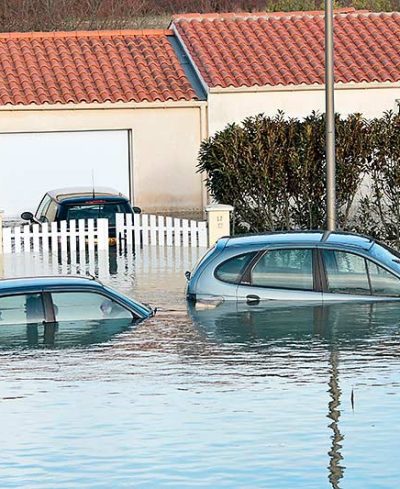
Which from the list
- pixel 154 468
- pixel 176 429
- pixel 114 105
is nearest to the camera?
pixel 154 468

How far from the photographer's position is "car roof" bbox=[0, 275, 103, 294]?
1742 centimetres

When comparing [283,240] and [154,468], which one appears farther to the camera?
[283,240]

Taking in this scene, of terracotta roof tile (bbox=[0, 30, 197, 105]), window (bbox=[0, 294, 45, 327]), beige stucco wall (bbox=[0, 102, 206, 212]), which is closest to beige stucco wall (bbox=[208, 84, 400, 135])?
beige stucco wall (bbox=[0, 102, 206, 212])

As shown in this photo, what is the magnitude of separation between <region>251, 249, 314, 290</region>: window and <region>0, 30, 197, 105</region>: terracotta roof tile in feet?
54.0

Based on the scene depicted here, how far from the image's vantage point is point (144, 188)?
34438mm

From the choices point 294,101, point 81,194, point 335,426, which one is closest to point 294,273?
point 335,426

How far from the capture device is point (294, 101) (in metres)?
34.6

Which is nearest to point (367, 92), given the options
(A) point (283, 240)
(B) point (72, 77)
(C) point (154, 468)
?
(B) point (72, 77)

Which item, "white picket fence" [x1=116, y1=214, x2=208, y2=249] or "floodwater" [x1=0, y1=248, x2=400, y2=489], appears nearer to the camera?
"floodwater" [x1=0, y1=248, x2=400, y2=489]

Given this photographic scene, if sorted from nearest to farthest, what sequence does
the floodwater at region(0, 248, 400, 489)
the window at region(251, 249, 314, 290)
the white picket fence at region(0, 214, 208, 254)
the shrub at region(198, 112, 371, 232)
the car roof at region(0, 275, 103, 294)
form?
the floodwater at region(0, 248, 400, 489) < the car roof at region(0, 275, 103, 294) < the window at region(251, 249, 314, 290) < the white picket fence at region(0, 214, 208, 254) < the shrub at region(198, 112, 371, 232)

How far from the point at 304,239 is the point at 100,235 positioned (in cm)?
931

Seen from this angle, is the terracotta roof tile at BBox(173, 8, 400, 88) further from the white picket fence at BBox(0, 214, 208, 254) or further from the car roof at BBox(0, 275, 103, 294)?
the car roof at BBox(0, 275, 103, 294)

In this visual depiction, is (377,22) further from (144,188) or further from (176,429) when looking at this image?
(176,429)

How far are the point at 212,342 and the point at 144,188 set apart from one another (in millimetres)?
17073
